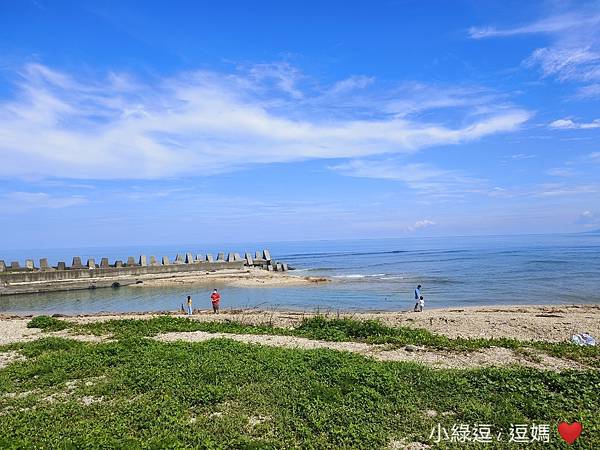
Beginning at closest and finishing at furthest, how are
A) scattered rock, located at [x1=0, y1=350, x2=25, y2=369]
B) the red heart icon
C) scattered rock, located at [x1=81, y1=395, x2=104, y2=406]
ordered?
1. the red heart icon
2. scattered rock, located at [x1=81, y1=395, x2=104, y2=406]
3. scattered rock, located at [x1=0, y1=350, x2=25, y2=369]

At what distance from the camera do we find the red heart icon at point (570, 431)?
6527 millimetres

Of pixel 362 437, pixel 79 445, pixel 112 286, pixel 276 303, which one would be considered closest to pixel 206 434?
pixel 79 445

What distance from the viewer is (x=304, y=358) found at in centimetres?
1083

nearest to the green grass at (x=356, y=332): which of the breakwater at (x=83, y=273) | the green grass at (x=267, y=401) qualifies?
the green grass at (x=267, y=401)

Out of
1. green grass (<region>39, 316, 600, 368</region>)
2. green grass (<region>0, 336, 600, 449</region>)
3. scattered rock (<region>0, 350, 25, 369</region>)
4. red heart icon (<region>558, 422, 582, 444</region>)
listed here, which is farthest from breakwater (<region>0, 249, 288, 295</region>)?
red heart icon (<region>558, 422, 582, 444</region>)

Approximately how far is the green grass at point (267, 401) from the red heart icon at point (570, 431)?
9 cm

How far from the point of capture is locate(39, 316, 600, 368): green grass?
1228 centimetres

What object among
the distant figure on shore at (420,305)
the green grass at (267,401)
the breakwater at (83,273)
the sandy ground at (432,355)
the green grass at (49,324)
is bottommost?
the distant figure on shore at (420,305)

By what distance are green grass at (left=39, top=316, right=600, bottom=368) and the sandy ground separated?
1.45ft

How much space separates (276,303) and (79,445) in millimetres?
26026

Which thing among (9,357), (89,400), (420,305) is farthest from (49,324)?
(420,305)

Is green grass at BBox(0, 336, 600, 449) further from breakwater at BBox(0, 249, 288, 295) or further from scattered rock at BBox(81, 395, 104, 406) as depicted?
breakwater at BBox(0, 249, 288, 295)

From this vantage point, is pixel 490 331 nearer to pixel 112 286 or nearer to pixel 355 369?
pixel 355 369

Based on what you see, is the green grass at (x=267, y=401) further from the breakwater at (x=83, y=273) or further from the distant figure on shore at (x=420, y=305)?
the breakwater at (x=83, y=273)
